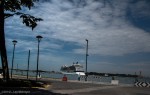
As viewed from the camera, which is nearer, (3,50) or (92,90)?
(3,50)

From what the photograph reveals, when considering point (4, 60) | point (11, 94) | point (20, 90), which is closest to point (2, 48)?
point (4, 60)

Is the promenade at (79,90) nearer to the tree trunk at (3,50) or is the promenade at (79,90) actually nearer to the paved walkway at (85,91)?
the paved walkway at (85,91)

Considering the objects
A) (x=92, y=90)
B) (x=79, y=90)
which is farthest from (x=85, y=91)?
(x=92, y=90)

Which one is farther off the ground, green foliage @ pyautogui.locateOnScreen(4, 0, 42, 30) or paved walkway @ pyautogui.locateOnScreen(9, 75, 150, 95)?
green foliage @ pyautogui.locateOnScreen(4, 0, 42, 30)

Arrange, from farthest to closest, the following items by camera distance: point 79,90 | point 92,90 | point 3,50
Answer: point 92,90
point 79,90
point 3,50

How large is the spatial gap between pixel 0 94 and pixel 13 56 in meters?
44.8

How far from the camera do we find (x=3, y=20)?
2933 cm

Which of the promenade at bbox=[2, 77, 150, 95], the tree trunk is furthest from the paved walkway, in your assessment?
the tree trunk

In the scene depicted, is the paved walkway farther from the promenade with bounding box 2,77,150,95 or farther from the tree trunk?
the tree trunk

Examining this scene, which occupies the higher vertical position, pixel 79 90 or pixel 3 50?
pixel 3 50

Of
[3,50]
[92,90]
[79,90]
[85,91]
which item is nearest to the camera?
[3,50]

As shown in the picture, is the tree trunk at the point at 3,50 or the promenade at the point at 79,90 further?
the tree trunk at the point at 3,50

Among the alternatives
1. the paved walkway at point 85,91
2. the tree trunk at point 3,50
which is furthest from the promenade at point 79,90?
the tree trunk at point 3,50

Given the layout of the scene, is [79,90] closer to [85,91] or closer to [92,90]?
[85,91]
